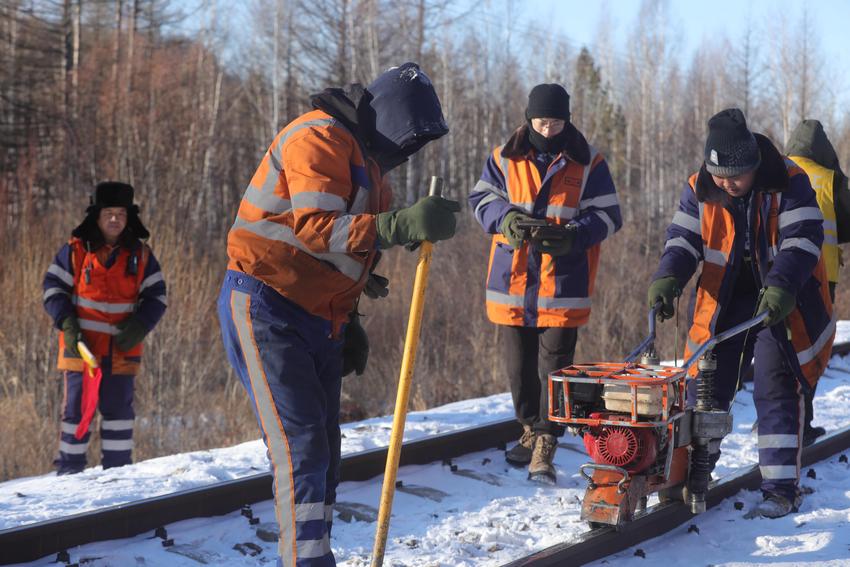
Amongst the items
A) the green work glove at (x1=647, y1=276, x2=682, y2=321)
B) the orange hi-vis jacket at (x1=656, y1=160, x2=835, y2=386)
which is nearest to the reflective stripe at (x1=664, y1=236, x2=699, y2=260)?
the orange hi-vis jacket at (x1=656, y1=160, x2=835, y2=386)

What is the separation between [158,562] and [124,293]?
3540mm

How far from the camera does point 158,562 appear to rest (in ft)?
13.8

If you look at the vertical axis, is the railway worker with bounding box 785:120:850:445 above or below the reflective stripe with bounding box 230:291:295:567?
above

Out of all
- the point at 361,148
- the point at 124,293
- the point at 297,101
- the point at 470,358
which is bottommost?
the point at 470,358

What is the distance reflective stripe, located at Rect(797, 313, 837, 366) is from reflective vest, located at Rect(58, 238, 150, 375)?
4.85 m

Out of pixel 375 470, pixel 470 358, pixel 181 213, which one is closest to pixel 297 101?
pixel 181 213

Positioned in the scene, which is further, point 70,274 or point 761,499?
point 70,274

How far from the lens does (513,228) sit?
5.55 m

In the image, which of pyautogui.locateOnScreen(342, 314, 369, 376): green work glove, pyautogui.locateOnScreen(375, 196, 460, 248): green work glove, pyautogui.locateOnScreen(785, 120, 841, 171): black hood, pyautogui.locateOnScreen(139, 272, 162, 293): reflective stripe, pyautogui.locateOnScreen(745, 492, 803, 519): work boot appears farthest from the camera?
pyautogui.locateOnScreen(139, 272, 162, 293): reflective stripe

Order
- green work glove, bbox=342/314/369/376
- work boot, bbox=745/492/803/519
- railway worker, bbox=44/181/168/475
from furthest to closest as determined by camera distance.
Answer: railway worker, bbox=44/181/168/475 < work boot, bbox=745/492/803/519 < green work glove, bbox=342/314/369/376

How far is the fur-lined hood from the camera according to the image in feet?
19.0

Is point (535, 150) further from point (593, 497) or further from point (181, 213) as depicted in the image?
point (181, 213)

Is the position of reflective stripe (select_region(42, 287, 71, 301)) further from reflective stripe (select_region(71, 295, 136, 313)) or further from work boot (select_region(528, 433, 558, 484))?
work boot (select_region(528, 433, 558, 484))

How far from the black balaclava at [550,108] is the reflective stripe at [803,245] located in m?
1.51
